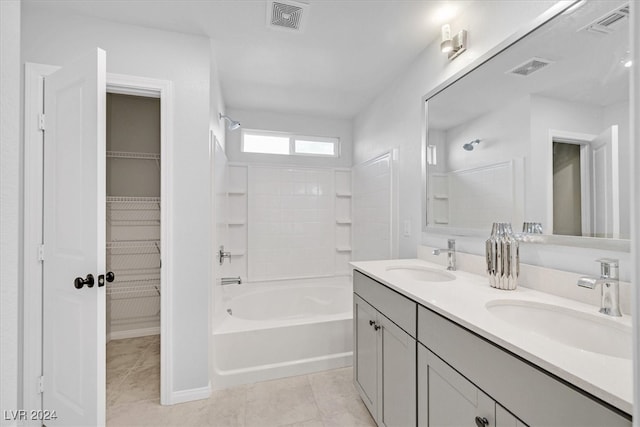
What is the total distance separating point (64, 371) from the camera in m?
1.50

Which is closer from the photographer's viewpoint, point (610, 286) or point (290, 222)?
point (610, 286)

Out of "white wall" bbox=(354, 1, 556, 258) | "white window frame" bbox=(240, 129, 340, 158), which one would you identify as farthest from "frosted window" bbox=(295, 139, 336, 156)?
"white wall" bbox=(354, 1, 556, 258)

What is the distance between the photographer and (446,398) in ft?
3.24

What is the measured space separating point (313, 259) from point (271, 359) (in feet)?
4.82

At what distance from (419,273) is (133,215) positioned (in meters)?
2.84

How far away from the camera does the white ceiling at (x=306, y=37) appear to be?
5.46 ft

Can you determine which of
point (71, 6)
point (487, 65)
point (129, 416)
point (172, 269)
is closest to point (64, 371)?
point (129, 416)

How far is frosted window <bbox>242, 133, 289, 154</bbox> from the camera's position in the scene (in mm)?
3369

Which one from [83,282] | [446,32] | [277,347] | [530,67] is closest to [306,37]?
[446,32]

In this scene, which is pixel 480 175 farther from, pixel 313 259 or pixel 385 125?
pixel 313 259

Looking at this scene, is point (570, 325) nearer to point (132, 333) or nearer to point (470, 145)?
point (470, 145)

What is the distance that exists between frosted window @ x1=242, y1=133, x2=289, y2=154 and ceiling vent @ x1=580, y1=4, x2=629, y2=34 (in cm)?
283

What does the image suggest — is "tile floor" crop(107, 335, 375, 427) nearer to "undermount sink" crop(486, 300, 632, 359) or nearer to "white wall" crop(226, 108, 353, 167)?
"undermount sink" crop(486, 300, 632, 359)

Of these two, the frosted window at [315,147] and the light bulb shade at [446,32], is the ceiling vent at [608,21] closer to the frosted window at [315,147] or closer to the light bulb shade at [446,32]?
the light bulb shade at [446,32]
